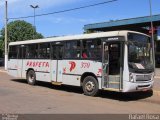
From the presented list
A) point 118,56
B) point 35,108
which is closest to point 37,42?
point 118,56

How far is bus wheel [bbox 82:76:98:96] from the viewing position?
1487 centimetres

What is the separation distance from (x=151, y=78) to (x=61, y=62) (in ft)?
14.8

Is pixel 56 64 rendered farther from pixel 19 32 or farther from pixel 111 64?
pixel 19 32

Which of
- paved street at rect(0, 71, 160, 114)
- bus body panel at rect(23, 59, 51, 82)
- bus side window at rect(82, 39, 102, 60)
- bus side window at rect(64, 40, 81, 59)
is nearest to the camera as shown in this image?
paved street at rect(0, 71, 160, 114)

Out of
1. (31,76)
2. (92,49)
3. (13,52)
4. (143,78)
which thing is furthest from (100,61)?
(13,52)

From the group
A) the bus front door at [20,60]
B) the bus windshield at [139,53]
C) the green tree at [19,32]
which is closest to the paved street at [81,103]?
the bus windshield at [139,53]

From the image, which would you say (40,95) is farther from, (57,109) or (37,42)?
(37,42)

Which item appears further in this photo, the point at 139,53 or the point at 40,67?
the point at 40,67

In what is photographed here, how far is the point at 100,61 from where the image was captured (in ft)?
47.9

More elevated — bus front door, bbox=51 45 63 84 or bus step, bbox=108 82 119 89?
bus front door, bbox=51 45 63 84

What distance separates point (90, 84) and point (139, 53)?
2.48 meters

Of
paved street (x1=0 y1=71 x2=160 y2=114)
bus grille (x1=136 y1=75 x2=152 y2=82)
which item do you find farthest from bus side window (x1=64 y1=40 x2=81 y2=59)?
bus grille (x1=136 y1=75 x2=152 y2=82)

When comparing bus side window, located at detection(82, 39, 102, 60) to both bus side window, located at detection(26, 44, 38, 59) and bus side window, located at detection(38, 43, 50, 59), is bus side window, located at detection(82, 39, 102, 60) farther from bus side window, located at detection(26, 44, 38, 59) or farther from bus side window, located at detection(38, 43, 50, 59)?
bus side window, located at detection(26, 44, 38, 59)

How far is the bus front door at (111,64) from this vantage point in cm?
1402
